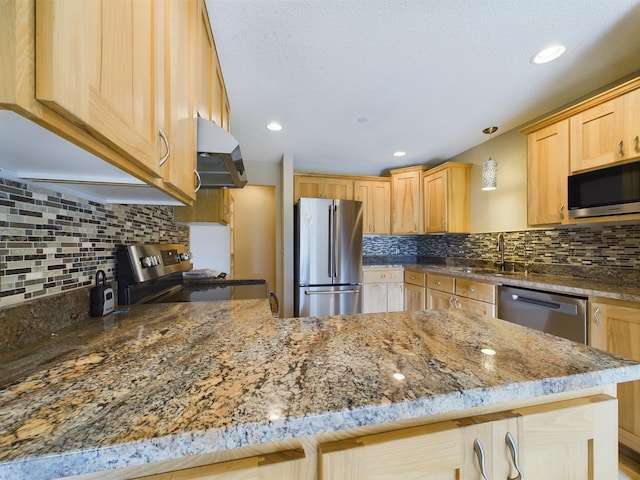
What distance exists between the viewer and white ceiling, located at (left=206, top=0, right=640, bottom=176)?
127 cm

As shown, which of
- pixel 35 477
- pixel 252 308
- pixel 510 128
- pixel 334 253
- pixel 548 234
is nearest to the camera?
pixel 35 477

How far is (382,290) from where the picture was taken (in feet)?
11.2

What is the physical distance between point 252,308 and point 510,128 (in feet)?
10.0

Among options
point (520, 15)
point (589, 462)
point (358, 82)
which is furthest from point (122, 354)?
point (520, 15)

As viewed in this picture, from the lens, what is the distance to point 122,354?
2.07 ft

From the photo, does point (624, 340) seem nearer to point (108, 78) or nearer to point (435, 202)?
point (435, 202)

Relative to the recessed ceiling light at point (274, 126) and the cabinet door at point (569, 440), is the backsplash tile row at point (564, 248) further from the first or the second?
the recessed ceiling light at point (274, 126)

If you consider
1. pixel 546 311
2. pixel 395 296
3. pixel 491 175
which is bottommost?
pixel 395 296

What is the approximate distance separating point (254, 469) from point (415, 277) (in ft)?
10.4

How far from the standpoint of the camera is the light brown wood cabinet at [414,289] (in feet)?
10.2

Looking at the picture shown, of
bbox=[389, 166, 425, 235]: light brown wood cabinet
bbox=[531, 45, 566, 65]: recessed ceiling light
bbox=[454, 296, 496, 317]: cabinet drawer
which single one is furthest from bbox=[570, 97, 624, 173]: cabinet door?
bbox=[389, 166, 425, 235]: light brown wood cabinet

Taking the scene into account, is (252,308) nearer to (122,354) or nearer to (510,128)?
(122,354)

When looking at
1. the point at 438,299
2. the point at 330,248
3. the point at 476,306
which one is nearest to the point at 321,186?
the point at 330,248

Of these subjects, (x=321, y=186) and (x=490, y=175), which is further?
(x=321, y=186)
